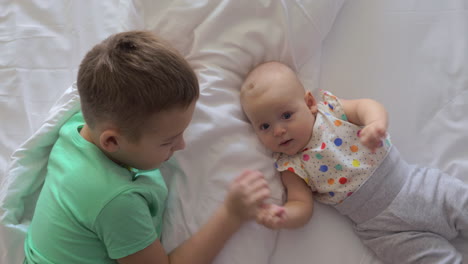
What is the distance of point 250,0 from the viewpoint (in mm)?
1094

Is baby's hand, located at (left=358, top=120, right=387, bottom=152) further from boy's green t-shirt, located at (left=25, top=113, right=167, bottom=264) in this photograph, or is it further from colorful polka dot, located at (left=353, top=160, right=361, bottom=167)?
boy's green t-shirt, located at (left=25, top=113, right=167, bottom=264)

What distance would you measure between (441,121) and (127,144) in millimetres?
859

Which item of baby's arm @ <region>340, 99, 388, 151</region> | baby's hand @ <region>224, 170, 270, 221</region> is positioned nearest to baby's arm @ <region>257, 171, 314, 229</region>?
baby's hand @ <region>224, 170, 270, 221</region>

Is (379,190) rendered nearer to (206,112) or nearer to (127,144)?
(206,112)

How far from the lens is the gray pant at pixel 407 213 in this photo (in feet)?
3.08

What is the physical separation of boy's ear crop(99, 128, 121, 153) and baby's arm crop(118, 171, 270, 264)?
0.73ft

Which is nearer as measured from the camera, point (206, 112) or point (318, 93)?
point (206, 112)

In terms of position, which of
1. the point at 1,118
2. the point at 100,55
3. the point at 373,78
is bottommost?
the point at 1,118

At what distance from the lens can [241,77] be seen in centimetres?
112

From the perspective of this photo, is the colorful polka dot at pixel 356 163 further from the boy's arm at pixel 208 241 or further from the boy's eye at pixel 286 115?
the boy's arm at pixel 208 241

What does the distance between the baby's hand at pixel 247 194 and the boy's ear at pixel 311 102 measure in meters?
0.30

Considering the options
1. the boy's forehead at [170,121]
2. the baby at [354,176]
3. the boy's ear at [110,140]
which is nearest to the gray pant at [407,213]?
the baby at [354,176]

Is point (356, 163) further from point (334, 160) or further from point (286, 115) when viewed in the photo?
point (286, 115)

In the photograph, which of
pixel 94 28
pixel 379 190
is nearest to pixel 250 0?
pixel 94 28
